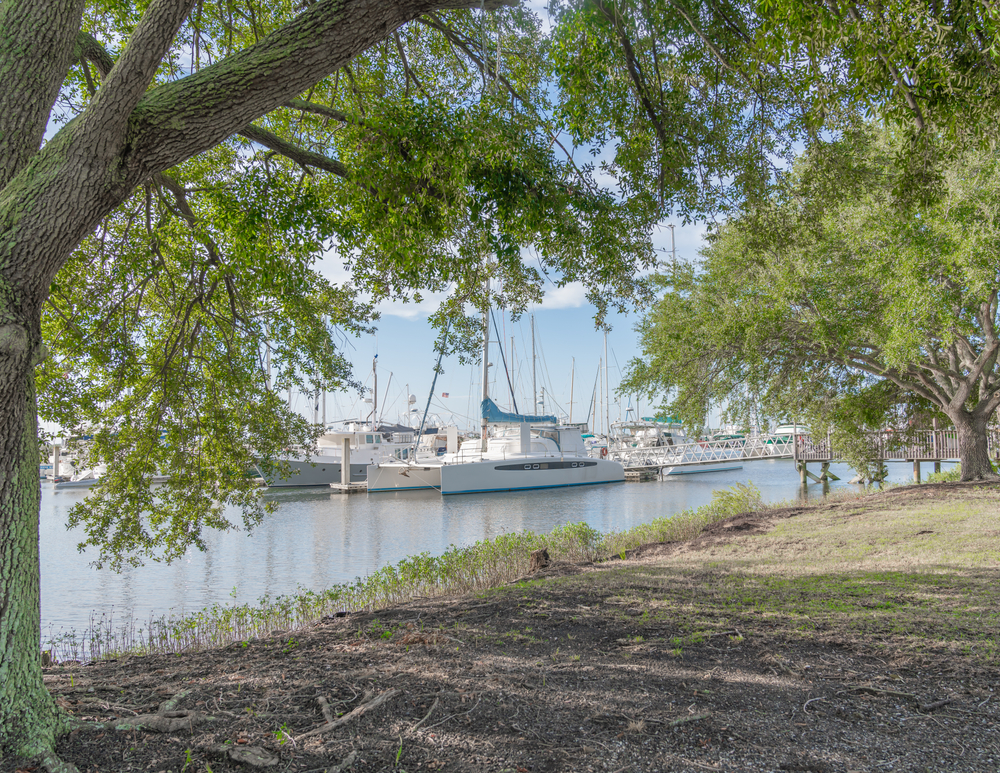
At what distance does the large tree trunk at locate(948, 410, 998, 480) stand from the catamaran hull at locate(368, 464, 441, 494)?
2521 centimetres

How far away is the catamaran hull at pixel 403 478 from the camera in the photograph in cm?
3534

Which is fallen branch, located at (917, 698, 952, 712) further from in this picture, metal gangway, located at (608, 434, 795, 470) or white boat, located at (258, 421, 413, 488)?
white boat, located at (258, 421, 413, 488)

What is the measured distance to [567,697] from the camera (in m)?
3.26

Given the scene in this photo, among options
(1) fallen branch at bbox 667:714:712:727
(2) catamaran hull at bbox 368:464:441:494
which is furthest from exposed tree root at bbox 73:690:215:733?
(2) catamaran hull at bbox 368:464:441:494

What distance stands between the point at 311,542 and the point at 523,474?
1915 centimetres

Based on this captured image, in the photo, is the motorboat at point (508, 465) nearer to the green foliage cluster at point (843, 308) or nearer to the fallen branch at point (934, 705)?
the green foliage cluster at point (843, 308)

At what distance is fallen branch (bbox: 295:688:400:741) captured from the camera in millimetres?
2812

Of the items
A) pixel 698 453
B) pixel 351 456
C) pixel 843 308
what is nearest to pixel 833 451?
pixel 843 308

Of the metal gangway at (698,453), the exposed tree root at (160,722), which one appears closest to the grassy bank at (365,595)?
the exposed tree root at (160,722)

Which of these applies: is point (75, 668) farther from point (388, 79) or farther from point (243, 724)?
point (388, 79)

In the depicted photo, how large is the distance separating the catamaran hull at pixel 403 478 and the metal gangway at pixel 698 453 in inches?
563

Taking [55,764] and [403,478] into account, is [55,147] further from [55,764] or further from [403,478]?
[403,478]

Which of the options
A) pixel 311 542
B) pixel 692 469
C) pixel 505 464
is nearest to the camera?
pixel 311 542

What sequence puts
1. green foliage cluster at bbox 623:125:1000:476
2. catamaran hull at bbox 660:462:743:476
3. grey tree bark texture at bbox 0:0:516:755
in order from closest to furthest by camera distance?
grey tree bark texture at bbox 0:0:516:755 < green foliage cluster at bbox 623:125:1000:476 < catamaran hull at bbox 660:462:743:476
